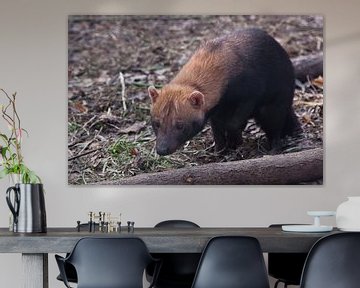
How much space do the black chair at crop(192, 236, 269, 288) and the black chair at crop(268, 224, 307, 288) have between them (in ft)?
3.04

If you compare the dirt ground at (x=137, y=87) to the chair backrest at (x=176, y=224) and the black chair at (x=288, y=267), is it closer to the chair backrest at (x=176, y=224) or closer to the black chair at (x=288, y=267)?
the chair backrest at (x=176, y=224)

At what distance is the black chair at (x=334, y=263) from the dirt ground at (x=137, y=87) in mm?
2278

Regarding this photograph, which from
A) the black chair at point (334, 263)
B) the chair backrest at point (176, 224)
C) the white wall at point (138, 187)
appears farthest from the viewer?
the white wall at point (138, 187)

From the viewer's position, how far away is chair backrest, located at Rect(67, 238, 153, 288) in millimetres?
3316

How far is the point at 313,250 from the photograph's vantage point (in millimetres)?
3256

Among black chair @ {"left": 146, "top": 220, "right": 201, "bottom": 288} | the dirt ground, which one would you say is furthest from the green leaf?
the dirt ground

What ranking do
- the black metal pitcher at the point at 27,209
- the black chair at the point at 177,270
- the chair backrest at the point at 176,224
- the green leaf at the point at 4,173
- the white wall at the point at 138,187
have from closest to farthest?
the black metal pitcher at the point at 27,209, the green leaf at the point at 4,173, the black chair at the point at 177,270, the chair backrest at the point at 176,224, the white wall at the point at 138,187

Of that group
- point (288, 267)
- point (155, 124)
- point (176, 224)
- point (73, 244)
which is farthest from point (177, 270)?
point (155, 124)

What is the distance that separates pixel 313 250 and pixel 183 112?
8.08 feet

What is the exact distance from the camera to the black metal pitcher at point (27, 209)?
3.54 metres

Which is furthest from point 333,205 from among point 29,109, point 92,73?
point 29,109

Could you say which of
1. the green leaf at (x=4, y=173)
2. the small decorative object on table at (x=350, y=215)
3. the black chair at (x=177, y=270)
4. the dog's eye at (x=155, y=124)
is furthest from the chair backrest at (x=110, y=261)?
the dog's eye at (x=155, y=124)

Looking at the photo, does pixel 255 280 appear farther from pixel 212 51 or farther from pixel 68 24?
pixel 68 24

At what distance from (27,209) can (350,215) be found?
1.73 metres
